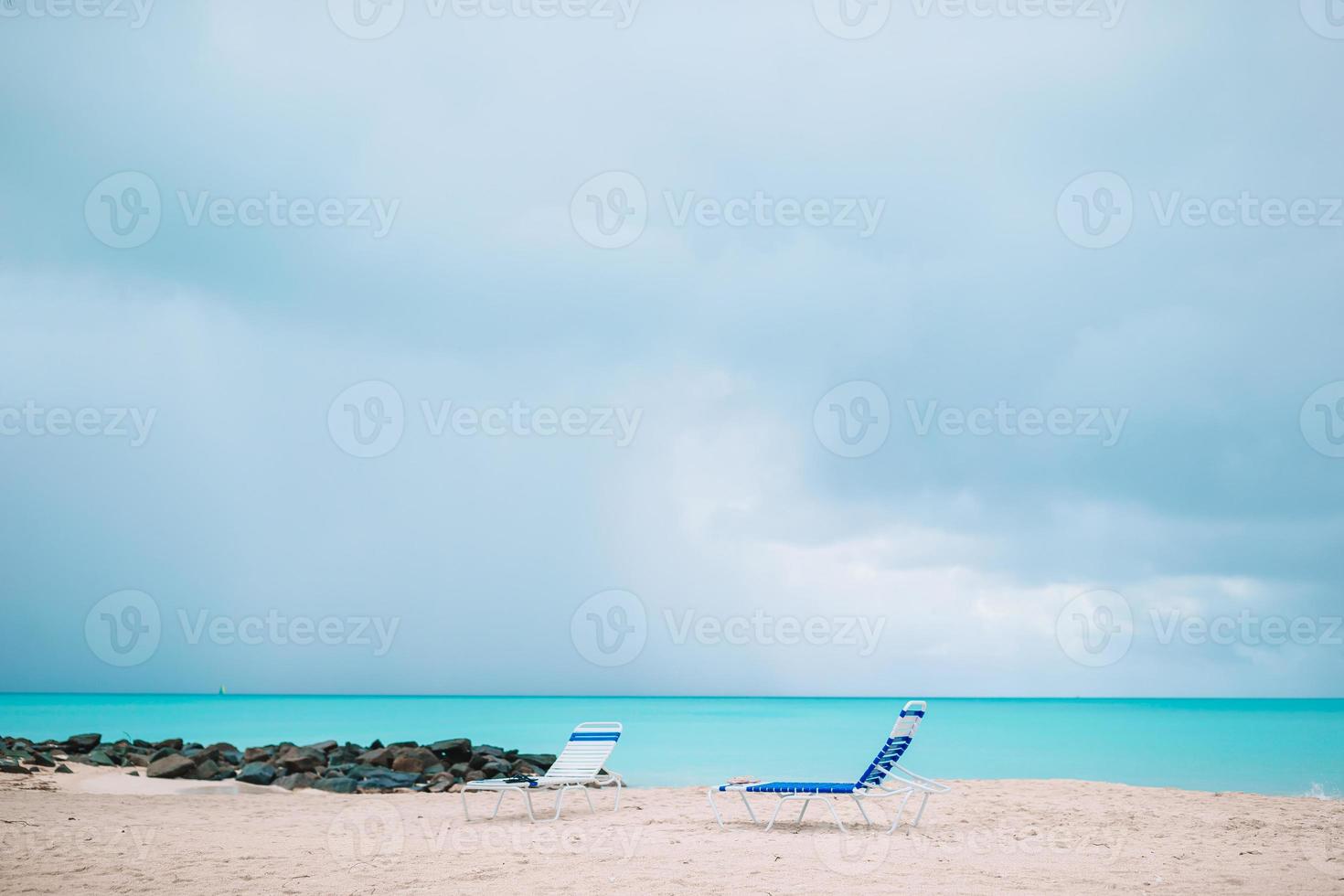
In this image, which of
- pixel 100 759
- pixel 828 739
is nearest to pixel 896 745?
pixel 100 759

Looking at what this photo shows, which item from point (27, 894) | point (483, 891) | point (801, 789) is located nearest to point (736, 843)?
point (801, 789)

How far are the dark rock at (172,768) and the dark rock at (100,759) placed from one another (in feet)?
6.25

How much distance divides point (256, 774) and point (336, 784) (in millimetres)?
1049

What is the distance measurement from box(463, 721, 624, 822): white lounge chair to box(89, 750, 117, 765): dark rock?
7.42 metres

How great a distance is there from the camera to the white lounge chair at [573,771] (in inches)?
395

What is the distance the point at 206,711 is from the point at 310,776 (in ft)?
147

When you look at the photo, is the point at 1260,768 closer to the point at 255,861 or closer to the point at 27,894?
the point at 255,861

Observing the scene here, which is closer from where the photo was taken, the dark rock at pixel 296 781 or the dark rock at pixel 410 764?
the dark rock at pixel 296 781

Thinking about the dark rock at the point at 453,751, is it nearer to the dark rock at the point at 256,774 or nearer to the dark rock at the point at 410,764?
the dark rock at the point at 410,764

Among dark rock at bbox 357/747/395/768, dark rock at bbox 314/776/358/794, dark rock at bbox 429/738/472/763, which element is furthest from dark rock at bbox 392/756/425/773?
dark rock at bbox 314/776/358/794

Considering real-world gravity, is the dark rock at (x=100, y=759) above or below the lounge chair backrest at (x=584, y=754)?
below

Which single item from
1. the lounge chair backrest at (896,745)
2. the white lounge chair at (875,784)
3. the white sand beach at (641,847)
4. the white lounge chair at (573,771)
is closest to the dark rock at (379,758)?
the white sand beach at (641,847)

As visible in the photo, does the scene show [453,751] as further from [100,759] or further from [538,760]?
[100,759]

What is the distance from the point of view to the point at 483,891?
6.47 meters
